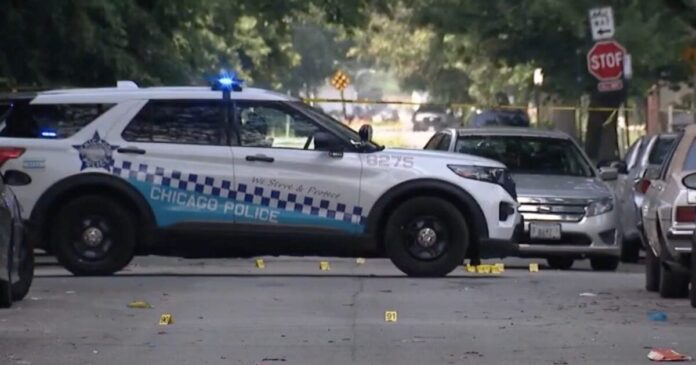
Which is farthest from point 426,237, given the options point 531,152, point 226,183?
point 531,152

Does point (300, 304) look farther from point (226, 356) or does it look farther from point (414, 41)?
point (414, 41)

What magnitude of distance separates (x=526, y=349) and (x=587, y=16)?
20.9 m

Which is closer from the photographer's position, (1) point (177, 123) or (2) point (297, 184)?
(2) point (297, 184)

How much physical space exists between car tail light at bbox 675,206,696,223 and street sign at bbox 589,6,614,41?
1429cm

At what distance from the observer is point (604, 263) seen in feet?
63.5

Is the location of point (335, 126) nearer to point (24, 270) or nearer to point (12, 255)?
point (24, 270)

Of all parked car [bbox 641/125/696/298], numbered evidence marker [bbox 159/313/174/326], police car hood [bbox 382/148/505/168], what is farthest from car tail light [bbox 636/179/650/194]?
numbered evidence marker [bbox 159/313/174/326]

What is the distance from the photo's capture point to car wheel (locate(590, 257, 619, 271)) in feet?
62.6

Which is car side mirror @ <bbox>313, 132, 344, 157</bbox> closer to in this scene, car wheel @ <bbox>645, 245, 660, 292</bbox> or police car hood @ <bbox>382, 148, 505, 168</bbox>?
police car hood @ <bbox>382, 148, 505, 168</bbox>

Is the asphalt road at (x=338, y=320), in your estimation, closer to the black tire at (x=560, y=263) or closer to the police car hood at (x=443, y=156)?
the police car hood at (x=443, y=156)

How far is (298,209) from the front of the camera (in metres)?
16.1

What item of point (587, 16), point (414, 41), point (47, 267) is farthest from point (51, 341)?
point (414, 41)

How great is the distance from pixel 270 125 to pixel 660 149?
A: 23.6 ft

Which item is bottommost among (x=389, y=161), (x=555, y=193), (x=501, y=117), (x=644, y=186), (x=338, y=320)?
(x=338, y=320)
